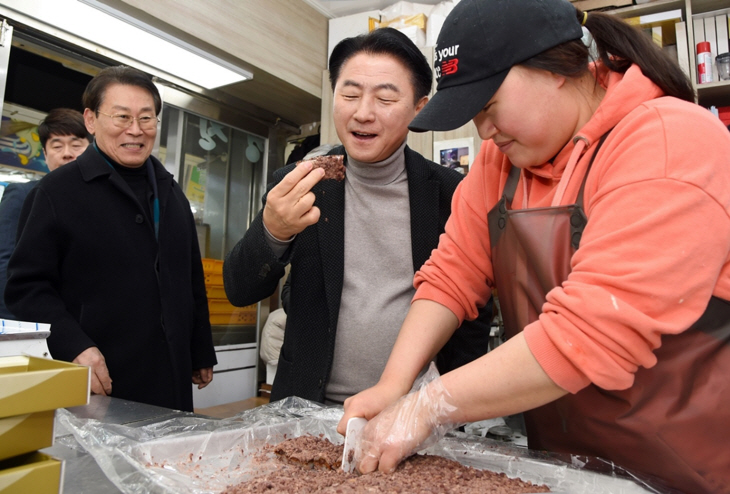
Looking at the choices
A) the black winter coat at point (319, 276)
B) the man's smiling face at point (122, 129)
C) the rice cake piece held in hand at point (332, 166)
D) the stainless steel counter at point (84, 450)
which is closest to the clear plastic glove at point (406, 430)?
the stainless steel counter at point (84, 450)

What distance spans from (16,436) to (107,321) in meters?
1.28

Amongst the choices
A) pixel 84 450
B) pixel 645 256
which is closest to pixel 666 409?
pixel 645 256

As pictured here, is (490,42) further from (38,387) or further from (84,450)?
(84,450)

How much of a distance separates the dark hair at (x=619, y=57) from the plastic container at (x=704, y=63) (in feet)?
8.11

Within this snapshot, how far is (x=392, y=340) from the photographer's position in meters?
1.37

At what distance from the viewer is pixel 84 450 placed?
895mm

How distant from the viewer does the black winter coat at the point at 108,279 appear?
66.4 inches

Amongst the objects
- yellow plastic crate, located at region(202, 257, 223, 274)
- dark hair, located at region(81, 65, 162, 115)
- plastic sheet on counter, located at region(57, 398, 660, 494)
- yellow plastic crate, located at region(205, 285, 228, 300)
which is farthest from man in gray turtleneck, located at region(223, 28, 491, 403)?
yellow plastic crate, located at region(205, 285, 228, 300)

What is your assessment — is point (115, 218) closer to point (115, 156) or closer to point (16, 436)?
point (115, 156)

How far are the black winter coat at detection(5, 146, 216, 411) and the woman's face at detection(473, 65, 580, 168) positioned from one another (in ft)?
4.48

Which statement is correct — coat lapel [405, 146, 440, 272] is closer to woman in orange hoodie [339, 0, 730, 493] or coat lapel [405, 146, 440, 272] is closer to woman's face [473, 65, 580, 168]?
woman in orange hoodie [339, 0, 730, 493]

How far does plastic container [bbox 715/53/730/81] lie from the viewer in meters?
2.80

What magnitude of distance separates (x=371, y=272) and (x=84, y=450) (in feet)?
2.59

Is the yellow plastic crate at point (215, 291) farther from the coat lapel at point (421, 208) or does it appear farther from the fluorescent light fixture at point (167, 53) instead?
the coat lapel at point (421, 208)
